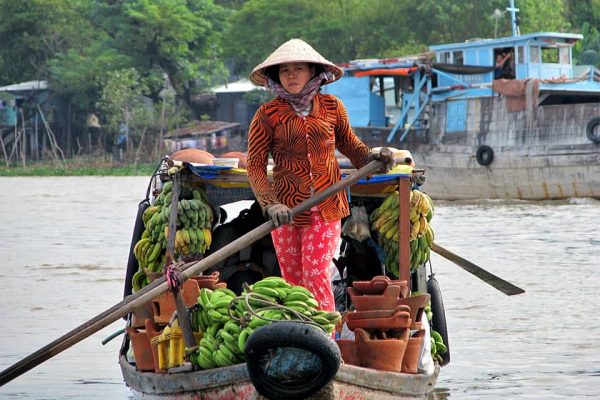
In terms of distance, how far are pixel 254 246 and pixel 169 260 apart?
0.70 m

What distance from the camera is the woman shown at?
4.46m

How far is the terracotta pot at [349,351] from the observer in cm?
439

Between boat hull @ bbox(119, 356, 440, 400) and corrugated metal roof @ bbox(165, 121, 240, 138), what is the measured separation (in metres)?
29.3

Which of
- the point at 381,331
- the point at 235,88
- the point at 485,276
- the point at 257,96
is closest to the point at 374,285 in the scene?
the point at 381,331

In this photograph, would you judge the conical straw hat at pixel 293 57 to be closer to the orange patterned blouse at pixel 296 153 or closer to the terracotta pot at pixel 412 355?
the orange patterned blouse at pixel 296 153

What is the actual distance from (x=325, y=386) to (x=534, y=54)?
19.1m

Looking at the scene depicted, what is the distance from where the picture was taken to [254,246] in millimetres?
5664

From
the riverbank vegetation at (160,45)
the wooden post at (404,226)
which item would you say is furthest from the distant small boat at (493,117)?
the wooden post at (404,226)

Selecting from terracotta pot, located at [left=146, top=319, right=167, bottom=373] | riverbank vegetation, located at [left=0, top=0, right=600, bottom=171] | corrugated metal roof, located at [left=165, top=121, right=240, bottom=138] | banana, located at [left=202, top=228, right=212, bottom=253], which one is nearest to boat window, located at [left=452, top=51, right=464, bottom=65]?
riverbank vegetation, located at [left=0, top=0, right=600, bottom=171]

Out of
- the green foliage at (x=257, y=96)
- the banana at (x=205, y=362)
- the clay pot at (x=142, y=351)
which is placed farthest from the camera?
the green foliage at (x=257, y=96)

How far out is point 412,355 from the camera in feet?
15.0

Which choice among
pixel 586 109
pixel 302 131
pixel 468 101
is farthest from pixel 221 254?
pixel 468 101

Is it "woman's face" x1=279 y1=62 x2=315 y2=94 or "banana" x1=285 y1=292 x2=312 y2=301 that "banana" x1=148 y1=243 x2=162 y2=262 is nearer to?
"woman's face" x1=279 y1=62 x2=315 y2=94

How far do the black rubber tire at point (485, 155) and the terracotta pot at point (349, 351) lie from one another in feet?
58.9
